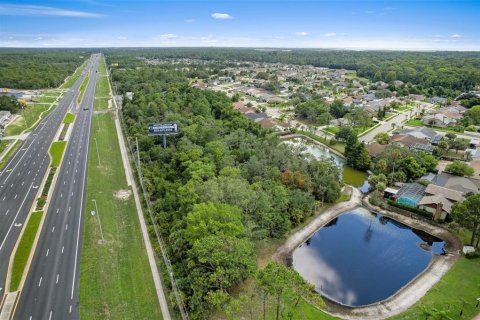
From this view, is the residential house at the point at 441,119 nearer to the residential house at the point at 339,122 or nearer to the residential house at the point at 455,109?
the residential house at the point at 455,109

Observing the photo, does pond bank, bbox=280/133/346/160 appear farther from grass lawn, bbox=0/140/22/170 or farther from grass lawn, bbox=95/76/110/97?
grass lawn, bbox=95/76/110/97

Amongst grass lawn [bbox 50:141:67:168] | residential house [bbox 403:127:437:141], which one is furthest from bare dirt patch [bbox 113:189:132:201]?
residential house [bbox 403:127:437:141]

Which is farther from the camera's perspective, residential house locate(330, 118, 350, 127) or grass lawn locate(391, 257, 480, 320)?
residential house locate(330, 118, 350, 127)

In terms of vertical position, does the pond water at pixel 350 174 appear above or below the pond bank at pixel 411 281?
above

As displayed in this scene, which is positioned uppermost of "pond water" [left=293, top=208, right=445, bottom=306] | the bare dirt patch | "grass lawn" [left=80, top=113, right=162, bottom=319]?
the bare dirt patch

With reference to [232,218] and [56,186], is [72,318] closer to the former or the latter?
[232,218]

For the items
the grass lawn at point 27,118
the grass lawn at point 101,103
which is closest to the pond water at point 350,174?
the grass lawn at point 27,118

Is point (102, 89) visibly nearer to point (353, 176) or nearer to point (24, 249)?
point (24, 249)
